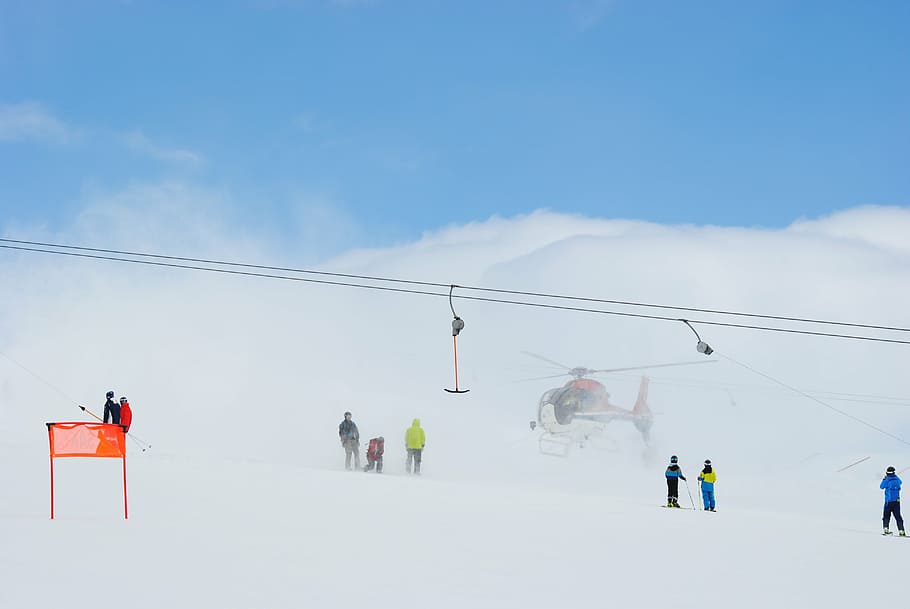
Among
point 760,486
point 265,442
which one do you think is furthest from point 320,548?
point 760,486

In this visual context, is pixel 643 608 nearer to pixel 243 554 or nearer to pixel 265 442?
pixel 243 554

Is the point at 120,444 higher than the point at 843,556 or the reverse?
higher

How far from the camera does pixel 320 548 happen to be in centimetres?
1258

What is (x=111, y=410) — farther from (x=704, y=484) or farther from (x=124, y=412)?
(x=704, y=484)

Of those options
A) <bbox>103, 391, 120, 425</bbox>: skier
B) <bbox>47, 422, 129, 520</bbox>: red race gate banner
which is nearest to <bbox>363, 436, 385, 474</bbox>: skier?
<bbox>103, 391, 120, 425</bbox>: skier

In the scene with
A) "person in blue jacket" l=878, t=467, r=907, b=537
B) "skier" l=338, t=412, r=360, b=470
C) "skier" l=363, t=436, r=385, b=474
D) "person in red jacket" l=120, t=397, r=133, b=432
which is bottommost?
"person in blue jacket" l=878, t=467, r=907, b=537

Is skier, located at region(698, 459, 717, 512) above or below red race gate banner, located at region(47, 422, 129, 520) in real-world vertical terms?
below

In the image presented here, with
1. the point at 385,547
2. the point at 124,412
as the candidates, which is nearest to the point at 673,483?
the point at 385,547

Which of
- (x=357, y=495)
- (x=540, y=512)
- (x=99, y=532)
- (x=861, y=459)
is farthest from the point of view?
(x=861, y=459)

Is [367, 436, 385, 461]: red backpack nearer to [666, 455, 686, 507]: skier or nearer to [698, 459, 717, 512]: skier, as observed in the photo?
[666, 455, 686, 507]: skier

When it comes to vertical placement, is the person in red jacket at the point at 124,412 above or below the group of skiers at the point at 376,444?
above

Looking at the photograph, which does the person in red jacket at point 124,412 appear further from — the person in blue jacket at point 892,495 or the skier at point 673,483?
the person in blue jacket at point 892,495

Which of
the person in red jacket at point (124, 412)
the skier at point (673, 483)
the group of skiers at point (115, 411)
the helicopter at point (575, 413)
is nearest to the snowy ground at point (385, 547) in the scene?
the skier at point (673, 483)

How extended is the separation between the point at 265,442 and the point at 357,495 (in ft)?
76.9
